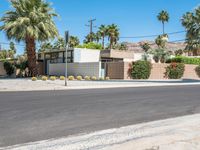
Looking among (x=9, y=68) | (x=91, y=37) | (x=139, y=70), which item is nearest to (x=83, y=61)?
(x=139, y=70)

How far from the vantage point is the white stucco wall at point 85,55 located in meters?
41.3

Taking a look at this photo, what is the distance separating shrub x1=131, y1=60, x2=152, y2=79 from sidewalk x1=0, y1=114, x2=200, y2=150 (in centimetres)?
2732

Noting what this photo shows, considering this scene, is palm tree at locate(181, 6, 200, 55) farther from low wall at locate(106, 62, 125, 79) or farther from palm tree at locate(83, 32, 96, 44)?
palm tree at locate(83, 32, 96, 44)

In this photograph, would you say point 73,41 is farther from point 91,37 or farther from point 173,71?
point 173,71

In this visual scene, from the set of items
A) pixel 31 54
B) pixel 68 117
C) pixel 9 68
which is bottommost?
pixel 68 117

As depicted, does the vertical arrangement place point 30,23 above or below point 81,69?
above

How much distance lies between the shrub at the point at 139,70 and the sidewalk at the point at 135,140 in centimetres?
2732

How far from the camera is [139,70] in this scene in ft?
115

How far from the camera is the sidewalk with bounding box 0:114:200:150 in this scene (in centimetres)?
565

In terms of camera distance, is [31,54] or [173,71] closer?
[31,54]

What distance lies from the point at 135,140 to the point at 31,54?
1296 inches

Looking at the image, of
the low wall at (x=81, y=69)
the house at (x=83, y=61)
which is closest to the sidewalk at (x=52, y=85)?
the house at (x=83, y=61)

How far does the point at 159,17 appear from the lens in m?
85.3

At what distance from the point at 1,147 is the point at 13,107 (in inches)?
191
